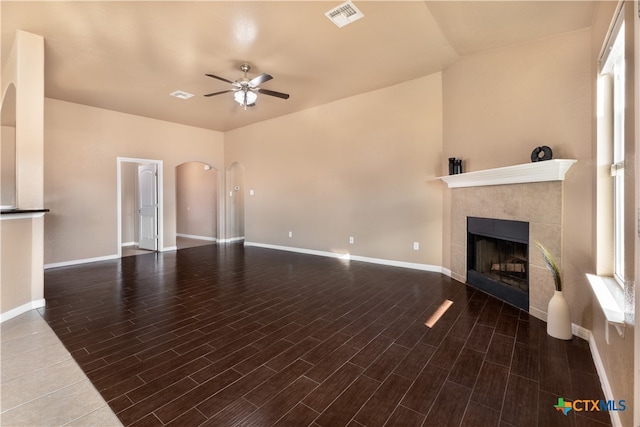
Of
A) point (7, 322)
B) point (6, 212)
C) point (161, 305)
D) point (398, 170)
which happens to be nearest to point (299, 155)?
point (398, 170)

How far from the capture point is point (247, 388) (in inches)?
72.4

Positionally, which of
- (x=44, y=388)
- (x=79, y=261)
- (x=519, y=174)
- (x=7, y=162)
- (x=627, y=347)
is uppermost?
(x=7, y=162)

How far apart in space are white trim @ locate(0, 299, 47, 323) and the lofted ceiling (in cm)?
306

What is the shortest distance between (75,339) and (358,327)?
2.53 m

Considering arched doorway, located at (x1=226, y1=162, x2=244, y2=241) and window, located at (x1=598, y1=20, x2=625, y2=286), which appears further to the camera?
arched doorway, located at (x1=226, y1=162, x2=244, y2=241)

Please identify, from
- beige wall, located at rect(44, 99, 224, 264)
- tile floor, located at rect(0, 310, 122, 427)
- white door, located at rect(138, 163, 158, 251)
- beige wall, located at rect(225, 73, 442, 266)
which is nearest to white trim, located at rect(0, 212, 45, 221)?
tile floor, located at rect(0, 310, 122, 427)

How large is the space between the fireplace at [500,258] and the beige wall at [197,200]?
6.87 m

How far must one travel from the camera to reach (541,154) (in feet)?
9.32

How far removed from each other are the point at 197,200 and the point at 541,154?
8606mm

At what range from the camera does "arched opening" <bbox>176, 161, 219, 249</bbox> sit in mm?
8508

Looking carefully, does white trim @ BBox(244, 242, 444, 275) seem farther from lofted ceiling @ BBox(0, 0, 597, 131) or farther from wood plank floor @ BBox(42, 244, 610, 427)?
lofted ceiling @ BBox(0, 0, 597, 131)

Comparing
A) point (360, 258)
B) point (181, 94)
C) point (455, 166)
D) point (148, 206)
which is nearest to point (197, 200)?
point (148, 206)

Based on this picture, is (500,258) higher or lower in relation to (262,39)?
lower

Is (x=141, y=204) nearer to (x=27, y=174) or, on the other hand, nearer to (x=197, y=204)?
(x=197, y=204)
